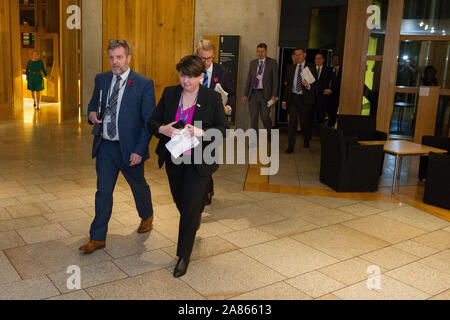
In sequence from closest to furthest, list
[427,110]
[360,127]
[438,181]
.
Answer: [438,181], [360,127], [427,110]

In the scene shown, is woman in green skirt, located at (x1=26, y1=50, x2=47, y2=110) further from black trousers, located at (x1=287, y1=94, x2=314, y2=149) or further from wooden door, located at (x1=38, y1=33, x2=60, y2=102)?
black trousers, located at (x1=287, y1=94, x2=314, y2=149)

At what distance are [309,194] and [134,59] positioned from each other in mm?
6756

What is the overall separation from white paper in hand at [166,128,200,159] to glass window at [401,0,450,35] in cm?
689

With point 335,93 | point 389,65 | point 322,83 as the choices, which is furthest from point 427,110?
point 322,83

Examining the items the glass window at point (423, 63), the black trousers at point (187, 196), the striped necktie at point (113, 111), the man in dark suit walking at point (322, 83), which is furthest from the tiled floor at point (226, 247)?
the glass window at point (423, 63)

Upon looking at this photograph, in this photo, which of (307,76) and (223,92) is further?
(307,76)

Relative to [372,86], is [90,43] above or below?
above

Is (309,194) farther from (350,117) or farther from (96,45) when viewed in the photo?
(96,45)

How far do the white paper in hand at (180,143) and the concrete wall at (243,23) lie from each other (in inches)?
284

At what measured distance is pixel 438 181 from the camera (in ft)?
17.0

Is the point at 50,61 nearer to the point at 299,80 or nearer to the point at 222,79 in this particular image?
the point at 299,80

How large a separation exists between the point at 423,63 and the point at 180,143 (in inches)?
278

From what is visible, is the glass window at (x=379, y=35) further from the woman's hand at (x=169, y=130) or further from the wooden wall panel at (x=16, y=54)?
the wooden wall panel at (x=16, y=54)
